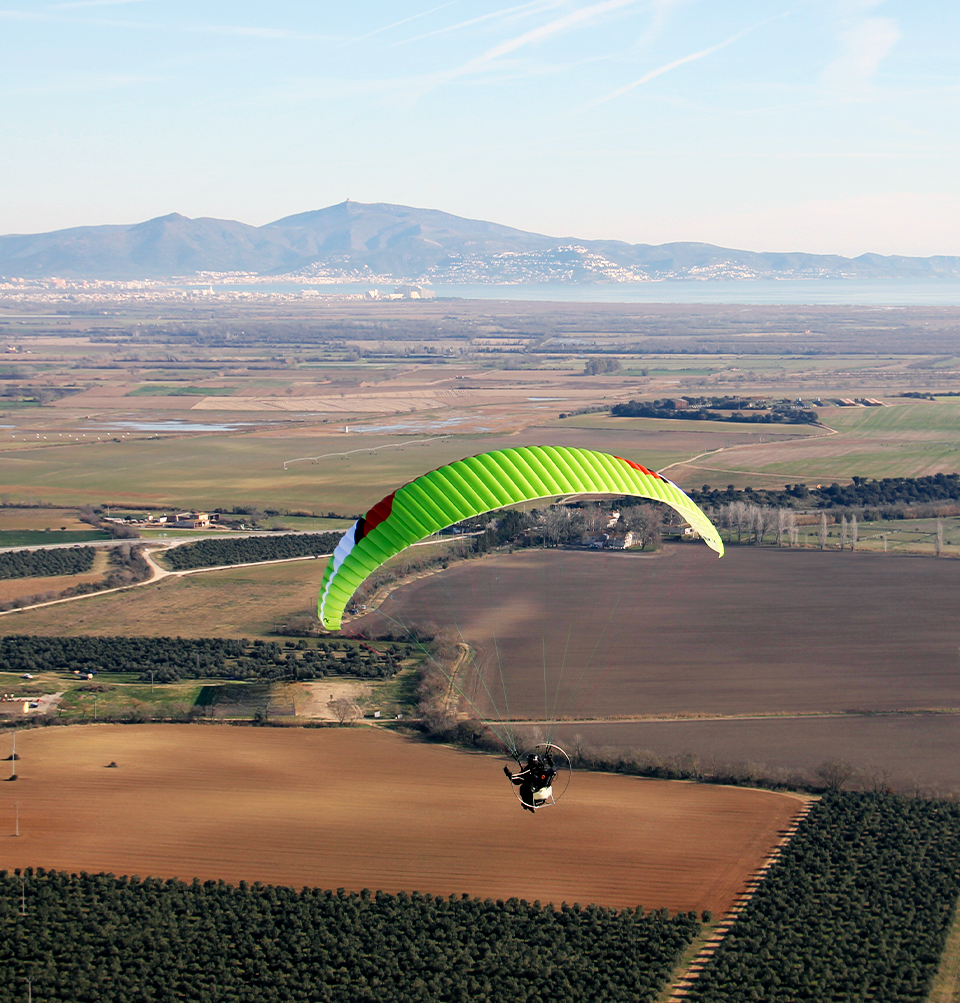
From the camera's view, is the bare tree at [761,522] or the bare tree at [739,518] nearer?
the bare tree at [761,522]

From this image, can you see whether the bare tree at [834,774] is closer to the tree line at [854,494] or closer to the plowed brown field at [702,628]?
the plowed brown field at [702,628]

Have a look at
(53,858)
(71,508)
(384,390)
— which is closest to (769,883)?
(53,858)

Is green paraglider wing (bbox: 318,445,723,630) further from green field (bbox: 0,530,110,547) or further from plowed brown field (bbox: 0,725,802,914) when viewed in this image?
green field (bbox: 0,530,110,547)

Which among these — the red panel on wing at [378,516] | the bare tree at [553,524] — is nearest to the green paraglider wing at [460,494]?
the red panel on wing at [378,516]

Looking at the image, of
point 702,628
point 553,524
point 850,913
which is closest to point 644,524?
point 553,524

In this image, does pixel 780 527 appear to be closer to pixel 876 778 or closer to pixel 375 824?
pixel 876 778

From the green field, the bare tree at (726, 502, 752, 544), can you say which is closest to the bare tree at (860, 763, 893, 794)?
the bare tree at (726, 502, 752, 544)

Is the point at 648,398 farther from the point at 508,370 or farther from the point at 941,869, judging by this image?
the point at 941,869
